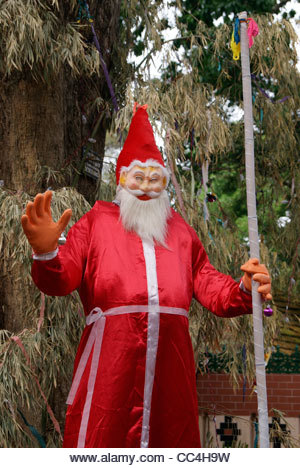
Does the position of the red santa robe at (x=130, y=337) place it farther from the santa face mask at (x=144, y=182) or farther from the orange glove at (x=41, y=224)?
the santa face mask at (x=144, y=182)

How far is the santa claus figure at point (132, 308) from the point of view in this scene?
99.6 inches

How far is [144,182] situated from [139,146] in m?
0.20

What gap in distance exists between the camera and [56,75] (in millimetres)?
4133

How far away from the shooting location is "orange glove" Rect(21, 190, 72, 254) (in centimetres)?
238

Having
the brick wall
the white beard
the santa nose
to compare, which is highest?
the santa nose

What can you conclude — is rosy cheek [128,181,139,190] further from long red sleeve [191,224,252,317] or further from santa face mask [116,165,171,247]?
long red sleeve [191,224,252,317]

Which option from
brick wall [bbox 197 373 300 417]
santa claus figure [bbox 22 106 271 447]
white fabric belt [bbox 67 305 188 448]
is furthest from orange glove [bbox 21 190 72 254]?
brick wall [bbox 197 373 300 417]

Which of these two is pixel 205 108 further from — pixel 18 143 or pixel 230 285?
pixel 230 285

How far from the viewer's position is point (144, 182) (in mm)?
2834

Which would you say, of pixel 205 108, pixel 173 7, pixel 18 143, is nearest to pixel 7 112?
pixel 18 143

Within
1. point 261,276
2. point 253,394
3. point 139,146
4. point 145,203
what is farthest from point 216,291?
point 253,394

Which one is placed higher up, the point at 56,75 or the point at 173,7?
the point at 173,7

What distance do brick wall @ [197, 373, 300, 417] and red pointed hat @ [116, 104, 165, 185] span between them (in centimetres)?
368
